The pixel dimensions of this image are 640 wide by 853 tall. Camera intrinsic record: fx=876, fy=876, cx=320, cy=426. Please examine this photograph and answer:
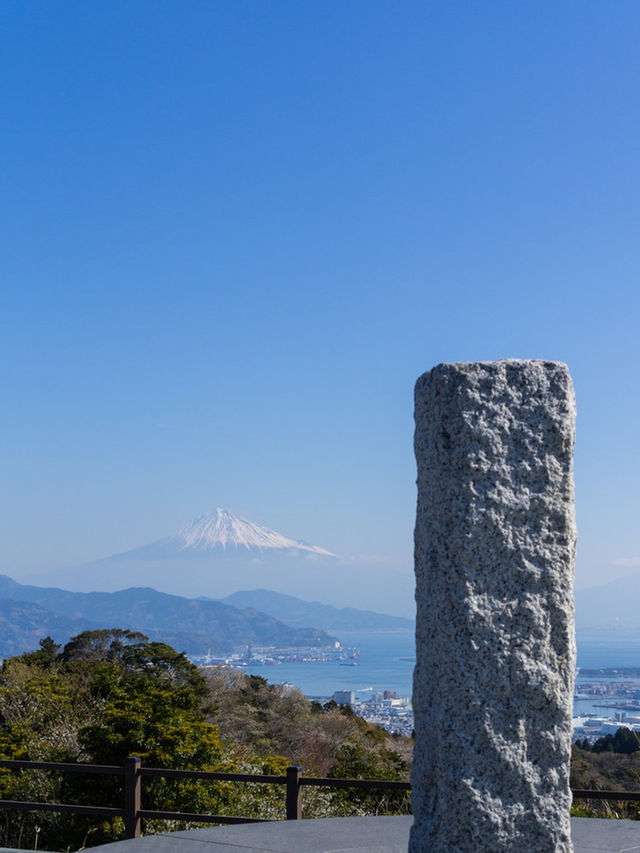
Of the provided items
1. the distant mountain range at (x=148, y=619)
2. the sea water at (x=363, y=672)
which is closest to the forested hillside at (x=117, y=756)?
the sea water at (x=363, y=672)

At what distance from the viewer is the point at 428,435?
153 inches

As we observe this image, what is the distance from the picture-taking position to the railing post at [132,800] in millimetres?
7715

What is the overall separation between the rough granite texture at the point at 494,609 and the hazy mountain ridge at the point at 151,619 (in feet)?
266

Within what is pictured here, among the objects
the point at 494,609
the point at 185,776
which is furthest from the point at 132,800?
the point at 494,609

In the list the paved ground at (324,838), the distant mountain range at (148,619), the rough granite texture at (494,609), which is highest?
the rough granite texture at (494,609)

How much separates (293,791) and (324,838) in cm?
115

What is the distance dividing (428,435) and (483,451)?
10.3 inches

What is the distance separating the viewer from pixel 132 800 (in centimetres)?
774

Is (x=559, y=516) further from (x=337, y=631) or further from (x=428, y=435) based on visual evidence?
(x=337, y=631)

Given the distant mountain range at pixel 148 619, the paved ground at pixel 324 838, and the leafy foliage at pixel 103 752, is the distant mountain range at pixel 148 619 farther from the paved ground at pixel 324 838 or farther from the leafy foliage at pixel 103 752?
the paved ground at pixel 324 838

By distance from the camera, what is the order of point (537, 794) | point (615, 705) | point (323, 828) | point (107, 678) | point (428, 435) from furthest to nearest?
point (615, 705)
point (107, 678)
point (323, 828)
point (428, 435)
point (537, 794)

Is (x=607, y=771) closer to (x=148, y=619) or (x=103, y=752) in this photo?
(x=103, y=752)

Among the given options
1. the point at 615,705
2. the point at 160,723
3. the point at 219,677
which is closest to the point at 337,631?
the point at 615,705

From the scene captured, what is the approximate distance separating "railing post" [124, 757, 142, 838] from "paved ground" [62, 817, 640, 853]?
4.00ft
